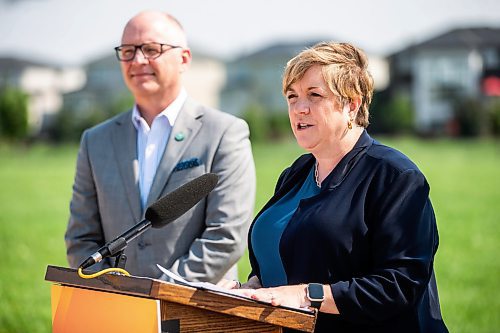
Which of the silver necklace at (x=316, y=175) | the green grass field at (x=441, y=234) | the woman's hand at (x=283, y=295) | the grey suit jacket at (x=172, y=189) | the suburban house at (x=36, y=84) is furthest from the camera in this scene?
the suburban house at (x=36, y=84)

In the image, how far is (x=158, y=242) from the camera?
12.8ft

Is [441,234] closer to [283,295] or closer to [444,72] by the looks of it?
[283,295]

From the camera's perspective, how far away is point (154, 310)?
7.11ft

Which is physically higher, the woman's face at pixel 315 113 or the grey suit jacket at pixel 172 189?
the woman's face at pixel 315 113

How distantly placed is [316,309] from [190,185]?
0.63 meters

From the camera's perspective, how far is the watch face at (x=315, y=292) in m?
2.43

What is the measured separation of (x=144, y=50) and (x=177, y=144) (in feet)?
1.70

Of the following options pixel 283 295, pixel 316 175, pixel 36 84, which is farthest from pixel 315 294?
pixel 36 84

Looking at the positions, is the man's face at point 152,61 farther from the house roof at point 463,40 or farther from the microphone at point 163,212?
the house roof at point 463,40

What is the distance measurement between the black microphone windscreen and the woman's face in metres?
0.37

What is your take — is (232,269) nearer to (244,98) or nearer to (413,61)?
(413,61)

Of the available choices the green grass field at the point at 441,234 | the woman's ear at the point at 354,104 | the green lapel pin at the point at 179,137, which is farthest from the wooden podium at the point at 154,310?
the green grass field at the point at 441,234

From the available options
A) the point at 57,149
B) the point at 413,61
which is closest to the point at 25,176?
the point at 57,149

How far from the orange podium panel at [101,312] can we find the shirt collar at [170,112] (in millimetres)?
1756
